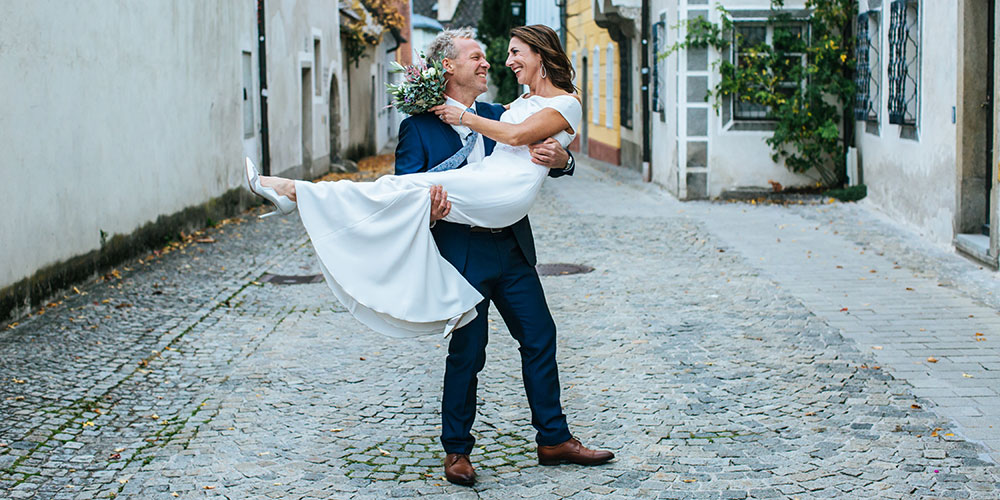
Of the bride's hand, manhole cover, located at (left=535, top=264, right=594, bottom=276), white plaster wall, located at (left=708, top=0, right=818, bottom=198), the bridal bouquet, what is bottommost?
manhole cover, located at (left=535, top=264, right=594, bottom=276)

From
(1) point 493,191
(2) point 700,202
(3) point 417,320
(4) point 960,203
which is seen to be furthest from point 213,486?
(2) point 700,202

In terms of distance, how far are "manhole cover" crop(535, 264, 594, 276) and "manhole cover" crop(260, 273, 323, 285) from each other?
6.38 feet

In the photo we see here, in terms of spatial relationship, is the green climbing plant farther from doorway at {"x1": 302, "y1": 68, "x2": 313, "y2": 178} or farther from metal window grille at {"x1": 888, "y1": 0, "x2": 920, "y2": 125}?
doorway at {"x1": 302, "y1": 68, "x2": 313, "y2": 178}

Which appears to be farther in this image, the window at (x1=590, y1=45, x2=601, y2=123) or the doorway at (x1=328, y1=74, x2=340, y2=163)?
the window at (x1=590, y1=45, x2=601, y2=123)

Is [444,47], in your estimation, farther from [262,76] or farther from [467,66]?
[262,76]

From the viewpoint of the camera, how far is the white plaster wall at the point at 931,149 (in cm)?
1083

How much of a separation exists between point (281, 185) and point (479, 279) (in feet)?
2.79

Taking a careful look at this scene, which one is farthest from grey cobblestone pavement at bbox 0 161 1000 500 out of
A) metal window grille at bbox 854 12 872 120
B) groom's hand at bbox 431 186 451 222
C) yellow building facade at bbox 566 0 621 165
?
yellow building facade at bbox 566 0 621 165

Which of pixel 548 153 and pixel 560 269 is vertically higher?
pixel 548 153

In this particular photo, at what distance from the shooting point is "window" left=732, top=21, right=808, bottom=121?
52.9 ft

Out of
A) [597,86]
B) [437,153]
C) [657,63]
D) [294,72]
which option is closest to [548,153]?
[437,153]

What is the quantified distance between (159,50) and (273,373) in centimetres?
670

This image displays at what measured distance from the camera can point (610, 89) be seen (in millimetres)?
26047

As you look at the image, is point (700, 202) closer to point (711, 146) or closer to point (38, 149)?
point (711, 146)
